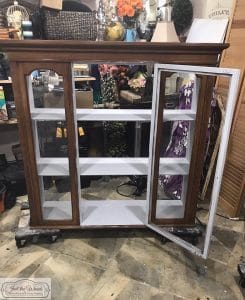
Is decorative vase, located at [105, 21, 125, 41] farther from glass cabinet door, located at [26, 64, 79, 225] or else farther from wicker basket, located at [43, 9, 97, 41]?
glass cabinet door, located at [26, 64, 79, 225]

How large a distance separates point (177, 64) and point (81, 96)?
105 cm

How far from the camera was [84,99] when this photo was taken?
2.32 metres

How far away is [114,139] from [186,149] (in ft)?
3.01

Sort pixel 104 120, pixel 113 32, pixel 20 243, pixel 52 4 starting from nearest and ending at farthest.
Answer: pixel 52 4, pixel 113 32, pixel 104 120, pixel 20 243

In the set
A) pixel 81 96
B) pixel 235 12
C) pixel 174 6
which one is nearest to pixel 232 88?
pixel 235 12

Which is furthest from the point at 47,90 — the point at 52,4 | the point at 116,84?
the point at 52,4

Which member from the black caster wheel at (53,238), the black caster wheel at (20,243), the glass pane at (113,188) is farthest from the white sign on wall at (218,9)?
the black caster wheel at (20,243)

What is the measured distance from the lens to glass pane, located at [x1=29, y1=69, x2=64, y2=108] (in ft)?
7.34

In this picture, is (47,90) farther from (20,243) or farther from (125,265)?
(125,265)

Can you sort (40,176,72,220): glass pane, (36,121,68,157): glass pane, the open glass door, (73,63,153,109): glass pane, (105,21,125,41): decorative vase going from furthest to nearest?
(73,63,153,109): glass pane → (36,121,68,157): glass pane → (40,176,72,220): glass pane → (105,21,125,41): decorative vase → the open glass door

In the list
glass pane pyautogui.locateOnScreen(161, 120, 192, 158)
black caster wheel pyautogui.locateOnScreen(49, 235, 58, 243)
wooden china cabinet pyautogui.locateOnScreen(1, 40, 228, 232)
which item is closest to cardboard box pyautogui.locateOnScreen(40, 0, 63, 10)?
wooden china cabinet pyautogui.locateOnScreen(1, 40, 228, 232)

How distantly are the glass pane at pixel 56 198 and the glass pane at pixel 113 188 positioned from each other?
0.56 ft

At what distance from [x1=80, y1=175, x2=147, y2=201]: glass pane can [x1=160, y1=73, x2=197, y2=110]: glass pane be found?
0.77 meters

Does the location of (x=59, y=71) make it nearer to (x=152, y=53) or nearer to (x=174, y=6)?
(x=152, y=53)
